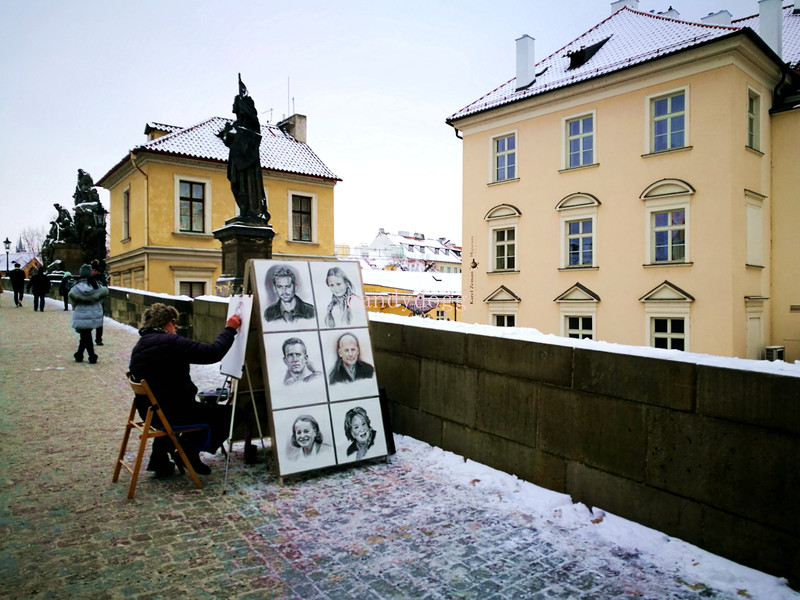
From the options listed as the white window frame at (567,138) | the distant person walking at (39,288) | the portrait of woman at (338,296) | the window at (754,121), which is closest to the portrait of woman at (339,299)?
the portrait of woman at (338,296)

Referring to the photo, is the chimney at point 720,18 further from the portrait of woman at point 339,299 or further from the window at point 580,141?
the portrait of woman at point 339,299

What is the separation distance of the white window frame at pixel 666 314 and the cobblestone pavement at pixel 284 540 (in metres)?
15.7

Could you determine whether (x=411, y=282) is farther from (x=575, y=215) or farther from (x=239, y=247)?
(x=239, y=247)

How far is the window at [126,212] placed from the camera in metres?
29.2

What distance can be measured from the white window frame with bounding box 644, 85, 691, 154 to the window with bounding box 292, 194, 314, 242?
58.1 ft

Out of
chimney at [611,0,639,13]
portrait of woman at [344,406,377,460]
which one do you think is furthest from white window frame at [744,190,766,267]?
portrait of woman at [344,406,377,460]

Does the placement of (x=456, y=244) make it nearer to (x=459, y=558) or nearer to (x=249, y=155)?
(x=249, y=155)

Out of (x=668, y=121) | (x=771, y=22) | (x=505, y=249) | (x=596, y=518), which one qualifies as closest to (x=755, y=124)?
(x=668, y=121)

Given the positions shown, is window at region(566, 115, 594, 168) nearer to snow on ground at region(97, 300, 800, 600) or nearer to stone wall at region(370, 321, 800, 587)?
snow on ground at region(97, 300, 800, 600)

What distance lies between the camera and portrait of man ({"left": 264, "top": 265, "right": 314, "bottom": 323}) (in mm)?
5059

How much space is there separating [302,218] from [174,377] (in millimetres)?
27008

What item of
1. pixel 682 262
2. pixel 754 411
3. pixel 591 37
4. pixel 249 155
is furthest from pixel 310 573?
pixel 591 37

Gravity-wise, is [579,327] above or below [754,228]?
below

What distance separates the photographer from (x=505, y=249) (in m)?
23.9
